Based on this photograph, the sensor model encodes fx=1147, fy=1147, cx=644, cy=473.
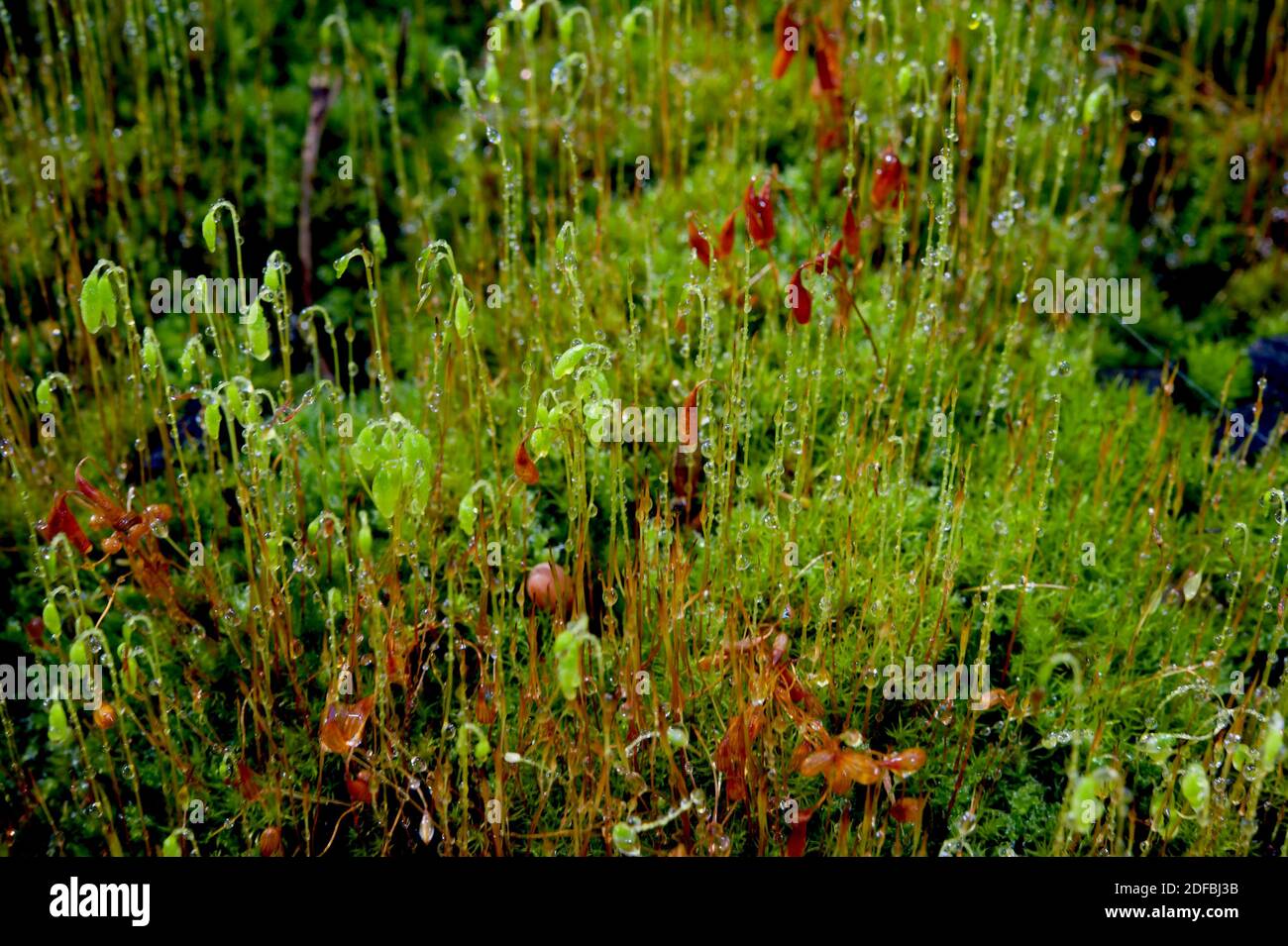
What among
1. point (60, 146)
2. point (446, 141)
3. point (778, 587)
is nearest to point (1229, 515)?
point (778, 587)

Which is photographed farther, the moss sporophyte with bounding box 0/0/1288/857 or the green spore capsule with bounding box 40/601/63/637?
the moss sporophyte with bounding box 0/0/1288/857

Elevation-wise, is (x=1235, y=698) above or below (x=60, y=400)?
below

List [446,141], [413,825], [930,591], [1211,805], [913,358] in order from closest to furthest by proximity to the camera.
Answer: [1211,805], [413,825], [930,591], [913,358], [446,141]

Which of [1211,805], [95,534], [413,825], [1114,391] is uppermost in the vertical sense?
[1114,391]

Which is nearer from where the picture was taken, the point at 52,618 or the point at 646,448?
the point at 52,618

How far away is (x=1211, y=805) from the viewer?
2.15 m

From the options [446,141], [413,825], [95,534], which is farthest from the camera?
[446,141]

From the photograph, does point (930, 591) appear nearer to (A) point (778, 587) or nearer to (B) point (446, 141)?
(A) point (778, 587)

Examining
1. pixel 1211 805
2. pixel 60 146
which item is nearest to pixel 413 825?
pixel 1211 805

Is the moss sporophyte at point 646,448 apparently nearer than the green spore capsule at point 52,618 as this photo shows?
No

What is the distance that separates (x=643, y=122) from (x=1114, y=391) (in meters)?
1.69

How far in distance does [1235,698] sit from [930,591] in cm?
73

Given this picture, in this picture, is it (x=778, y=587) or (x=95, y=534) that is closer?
(x=778, y=587)

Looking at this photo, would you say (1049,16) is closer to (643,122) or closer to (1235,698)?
(643,122)
